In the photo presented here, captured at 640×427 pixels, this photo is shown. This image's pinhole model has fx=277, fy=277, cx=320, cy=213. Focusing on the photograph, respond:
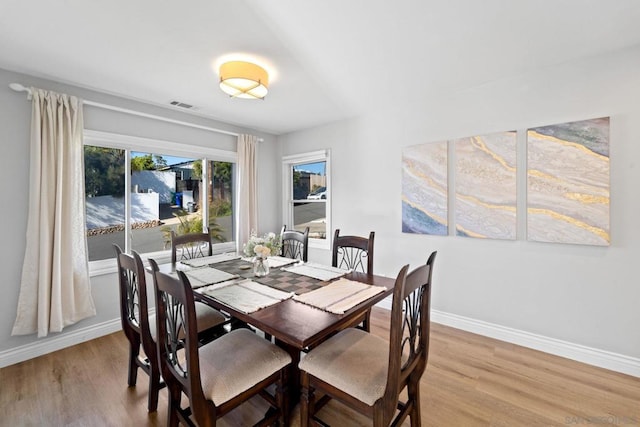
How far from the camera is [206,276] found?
6.89ft

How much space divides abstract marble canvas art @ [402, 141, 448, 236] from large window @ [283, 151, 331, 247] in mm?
1133

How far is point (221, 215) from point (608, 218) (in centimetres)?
404

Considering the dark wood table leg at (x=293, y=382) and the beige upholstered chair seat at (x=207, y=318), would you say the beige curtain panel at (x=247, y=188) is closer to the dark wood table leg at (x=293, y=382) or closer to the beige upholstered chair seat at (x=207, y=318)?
the beige upholstered chair seat at (x=207, y=318)

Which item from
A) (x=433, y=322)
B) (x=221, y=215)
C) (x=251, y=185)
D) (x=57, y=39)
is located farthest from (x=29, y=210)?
(x=433, y=322)

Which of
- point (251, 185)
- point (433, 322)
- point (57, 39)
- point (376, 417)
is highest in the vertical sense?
point (57, 39)

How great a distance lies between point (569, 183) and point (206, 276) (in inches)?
117

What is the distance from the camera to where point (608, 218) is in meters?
2.11

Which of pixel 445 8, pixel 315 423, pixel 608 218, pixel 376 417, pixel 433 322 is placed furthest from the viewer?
pixel 433 322

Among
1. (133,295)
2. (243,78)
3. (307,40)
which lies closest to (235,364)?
(133,295)

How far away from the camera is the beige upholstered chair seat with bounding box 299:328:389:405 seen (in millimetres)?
1280

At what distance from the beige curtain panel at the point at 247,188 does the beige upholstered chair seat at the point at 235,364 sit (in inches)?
93.9

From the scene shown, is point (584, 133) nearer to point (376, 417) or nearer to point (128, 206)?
point (376, 417)

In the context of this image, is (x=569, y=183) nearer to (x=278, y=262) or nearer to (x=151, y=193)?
(x=278, y=262)

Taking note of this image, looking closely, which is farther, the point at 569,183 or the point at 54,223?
the point at 54,223
